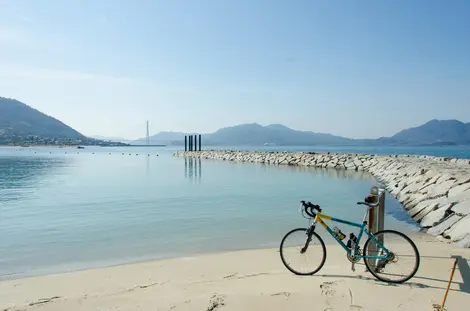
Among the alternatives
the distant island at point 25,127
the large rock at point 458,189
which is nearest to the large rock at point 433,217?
the large rock at point 458,189

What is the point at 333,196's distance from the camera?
569 inches

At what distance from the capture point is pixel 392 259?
15.6ft

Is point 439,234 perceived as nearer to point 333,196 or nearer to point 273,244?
point 273,244

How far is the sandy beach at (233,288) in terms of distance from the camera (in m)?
4.10

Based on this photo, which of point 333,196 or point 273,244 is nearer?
point 273,244

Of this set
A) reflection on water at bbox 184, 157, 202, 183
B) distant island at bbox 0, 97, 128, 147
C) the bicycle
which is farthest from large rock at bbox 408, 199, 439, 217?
distant island at bbox 0, 97, 128, 147

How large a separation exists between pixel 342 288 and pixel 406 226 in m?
Answer: 5.74

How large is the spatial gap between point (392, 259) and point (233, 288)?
212 centimetres

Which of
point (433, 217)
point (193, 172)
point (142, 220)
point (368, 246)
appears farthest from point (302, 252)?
point (193, 172)

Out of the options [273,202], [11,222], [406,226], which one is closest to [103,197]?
[11,222]

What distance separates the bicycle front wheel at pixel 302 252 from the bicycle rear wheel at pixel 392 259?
64cm

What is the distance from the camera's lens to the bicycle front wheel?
503cm

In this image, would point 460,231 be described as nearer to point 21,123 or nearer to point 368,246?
point 368,246

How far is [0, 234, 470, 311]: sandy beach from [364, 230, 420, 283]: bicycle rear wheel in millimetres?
154
